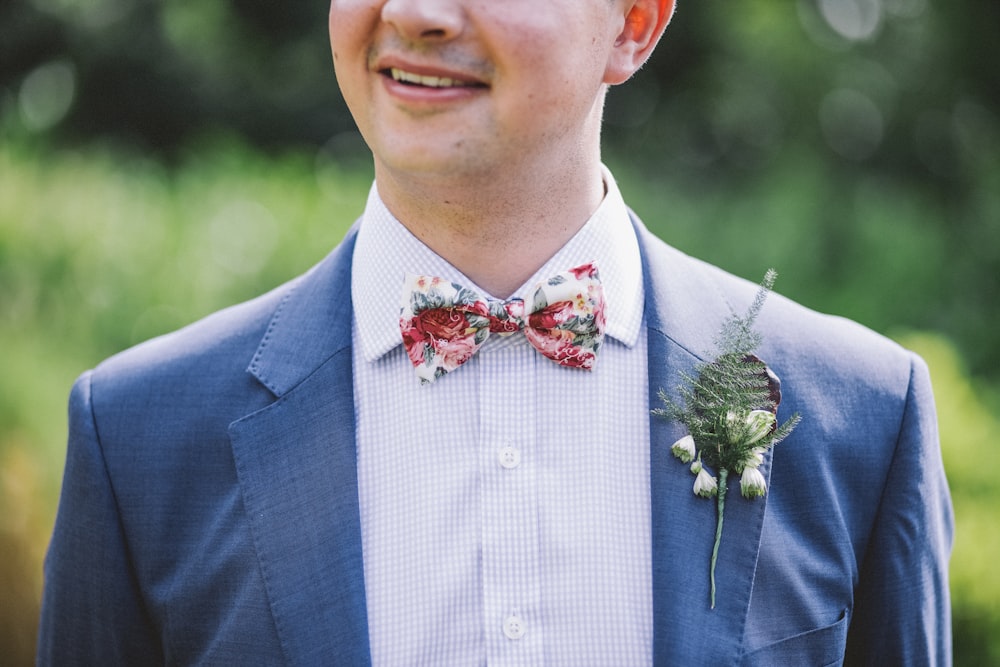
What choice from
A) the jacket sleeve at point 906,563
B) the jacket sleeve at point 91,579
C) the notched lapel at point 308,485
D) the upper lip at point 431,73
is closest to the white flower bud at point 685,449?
the jacket sleeve at point 906,563

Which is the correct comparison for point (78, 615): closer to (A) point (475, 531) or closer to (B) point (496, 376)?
(A) point (475, 531)

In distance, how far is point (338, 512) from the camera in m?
2.21

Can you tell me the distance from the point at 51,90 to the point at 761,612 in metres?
10.6

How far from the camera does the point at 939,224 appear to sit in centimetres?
777

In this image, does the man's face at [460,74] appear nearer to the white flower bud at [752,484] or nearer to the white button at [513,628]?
the white flower bud at [752,484]

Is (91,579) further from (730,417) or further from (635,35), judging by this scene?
(635,35)

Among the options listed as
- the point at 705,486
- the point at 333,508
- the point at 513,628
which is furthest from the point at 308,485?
the point at 705,486

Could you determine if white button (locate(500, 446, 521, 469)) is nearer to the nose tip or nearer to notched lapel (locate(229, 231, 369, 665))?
notched lapel (locate(229, 231, 369, 665))

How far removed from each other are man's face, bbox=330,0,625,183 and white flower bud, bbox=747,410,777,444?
0.73 m

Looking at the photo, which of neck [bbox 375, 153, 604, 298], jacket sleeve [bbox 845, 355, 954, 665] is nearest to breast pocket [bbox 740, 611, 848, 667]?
jacket sleeve [bbox 845, 355, 954, 665]

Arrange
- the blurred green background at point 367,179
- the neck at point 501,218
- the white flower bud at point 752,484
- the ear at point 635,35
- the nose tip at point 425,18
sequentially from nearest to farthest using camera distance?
the nose tip at point 425,18 < the white flower bud at point 752,484 < the neck at point 501,218 < the ear at point 635,35 < the blurred green background at point 367,179

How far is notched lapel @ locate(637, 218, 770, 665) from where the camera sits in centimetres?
214

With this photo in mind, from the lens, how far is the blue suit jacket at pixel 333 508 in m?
2.18

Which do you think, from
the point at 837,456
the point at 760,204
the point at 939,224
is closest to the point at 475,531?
the point at 837,456
